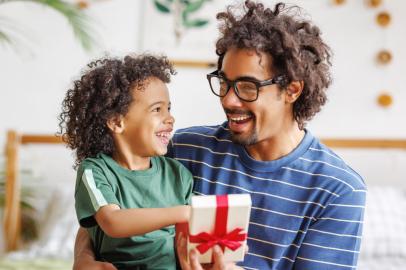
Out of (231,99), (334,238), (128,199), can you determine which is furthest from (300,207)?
(128,199)

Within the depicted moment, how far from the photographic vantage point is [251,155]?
5.33 feet

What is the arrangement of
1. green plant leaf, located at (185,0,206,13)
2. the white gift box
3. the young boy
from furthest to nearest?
green plant leaf, located at (185,0,206,13)
the young boy
the white gift box

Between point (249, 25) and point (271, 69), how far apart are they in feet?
0.41

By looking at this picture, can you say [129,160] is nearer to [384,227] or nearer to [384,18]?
[384,227]

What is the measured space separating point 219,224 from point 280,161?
0.40 metres

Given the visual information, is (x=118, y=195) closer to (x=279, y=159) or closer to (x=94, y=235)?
(x=94, y=235)

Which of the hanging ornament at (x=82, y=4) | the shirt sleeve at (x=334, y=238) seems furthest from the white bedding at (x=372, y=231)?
the shirt sleeve at (x=334, y=238)

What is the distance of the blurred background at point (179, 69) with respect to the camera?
3.38 m

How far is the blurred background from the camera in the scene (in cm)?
338

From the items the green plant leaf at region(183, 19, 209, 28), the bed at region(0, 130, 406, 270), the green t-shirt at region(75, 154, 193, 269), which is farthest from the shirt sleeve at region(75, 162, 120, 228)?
the green plant leaf at region(183, 19, 209, 28)

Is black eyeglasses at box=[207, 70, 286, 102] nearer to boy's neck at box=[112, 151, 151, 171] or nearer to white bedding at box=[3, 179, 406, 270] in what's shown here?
boy's neck at box=[112, 151, 151, 171]

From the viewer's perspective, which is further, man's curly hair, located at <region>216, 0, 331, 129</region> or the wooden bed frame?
the wooden bed frame

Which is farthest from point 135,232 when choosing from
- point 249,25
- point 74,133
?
point 249,25

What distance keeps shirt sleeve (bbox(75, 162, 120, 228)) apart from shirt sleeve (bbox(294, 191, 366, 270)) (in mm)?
481
